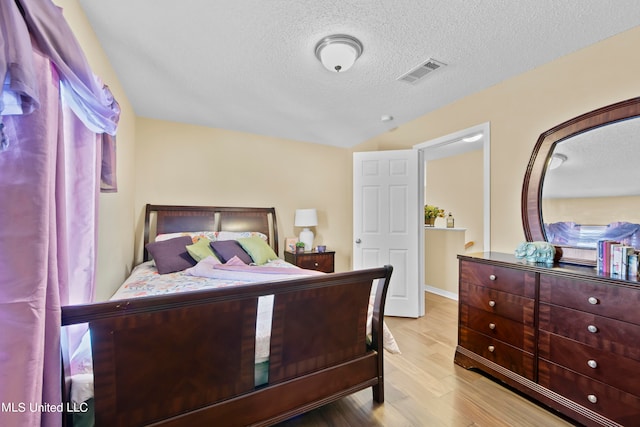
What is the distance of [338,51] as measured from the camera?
76.2 inches

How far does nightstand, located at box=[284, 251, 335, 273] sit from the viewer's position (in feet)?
12.2

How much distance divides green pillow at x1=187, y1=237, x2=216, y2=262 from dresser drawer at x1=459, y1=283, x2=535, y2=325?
2.48m

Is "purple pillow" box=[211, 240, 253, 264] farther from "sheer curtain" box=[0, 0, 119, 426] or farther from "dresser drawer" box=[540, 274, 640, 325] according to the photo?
"dresser drawer" box=[540, 274, 640, 325]

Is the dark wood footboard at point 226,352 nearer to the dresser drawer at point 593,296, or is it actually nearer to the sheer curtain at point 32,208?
the sheer curtain at point 32,208

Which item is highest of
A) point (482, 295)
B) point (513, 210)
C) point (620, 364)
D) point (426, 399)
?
point (513, 210)

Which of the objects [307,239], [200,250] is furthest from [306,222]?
[200,250]

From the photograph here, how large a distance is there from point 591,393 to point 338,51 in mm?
2623

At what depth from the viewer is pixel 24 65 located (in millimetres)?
768

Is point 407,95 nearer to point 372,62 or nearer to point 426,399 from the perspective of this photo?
point 372,62

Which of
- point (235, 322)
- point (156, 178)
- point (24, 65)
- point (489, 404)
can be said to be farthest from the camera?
point (156, 178)

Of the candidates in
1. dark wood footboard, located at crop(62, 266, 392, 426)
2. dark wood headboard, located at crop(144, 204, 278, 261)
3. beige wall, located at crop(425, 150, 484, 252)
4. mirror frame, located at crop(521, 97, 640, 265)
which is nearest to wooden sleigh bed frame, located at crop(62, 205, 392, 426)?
dark wood footboard, located at crop(62, 266, 392, 426)

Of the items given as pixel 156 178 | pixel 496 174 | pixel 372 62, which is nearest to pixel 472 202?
pixel 496 174

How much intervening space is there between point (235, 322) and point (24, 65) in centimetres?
116

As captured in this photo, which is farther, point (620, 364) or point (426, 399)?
point (426, 399)
